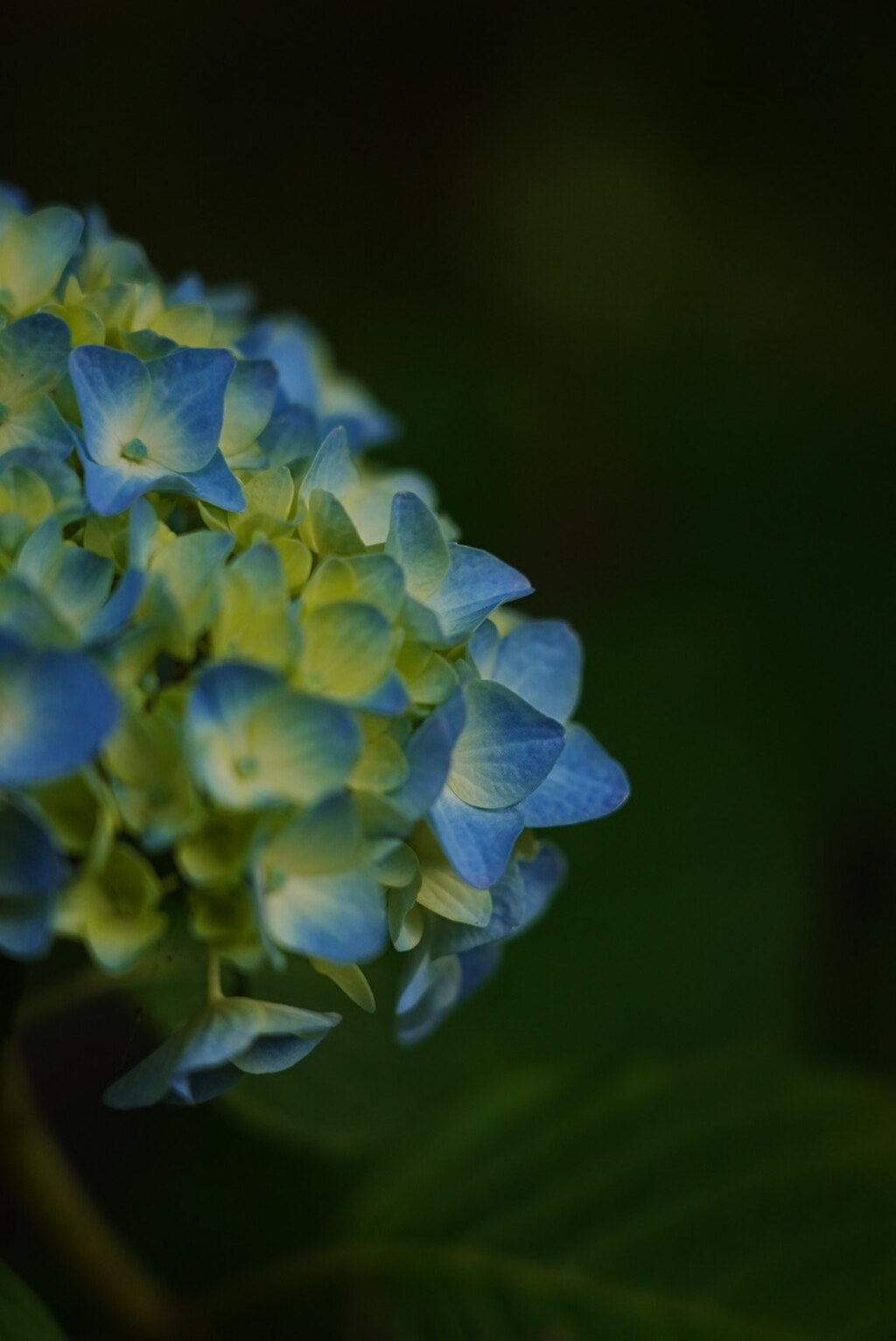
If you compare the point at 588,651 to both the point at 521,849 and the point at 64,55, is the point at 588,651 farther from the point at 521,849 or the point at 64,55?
the point at 64,55

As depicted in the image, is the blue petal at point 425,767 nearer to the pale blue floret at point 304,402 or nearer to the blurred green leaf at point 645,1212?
the pale blue floret at point 304,402

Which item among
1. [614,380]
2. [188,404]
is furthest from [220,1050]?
[614,380]

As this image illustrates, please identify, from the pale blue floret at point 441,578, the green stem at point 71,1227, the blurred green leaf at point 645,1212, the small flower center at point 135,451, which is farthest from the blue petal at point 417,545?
the blurred green leaf at point 645,1212

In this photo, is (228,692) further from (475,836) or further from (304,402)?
(304,402)

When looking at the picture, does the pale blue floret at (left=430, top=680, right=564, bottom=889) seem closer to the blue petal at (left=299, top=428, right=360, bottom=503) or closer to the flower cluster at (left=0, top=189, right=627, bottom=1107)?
the flower cluster at (left=0, top=189, right=627, bottom=1107)

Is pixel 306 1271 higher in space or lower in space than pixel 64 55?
lower

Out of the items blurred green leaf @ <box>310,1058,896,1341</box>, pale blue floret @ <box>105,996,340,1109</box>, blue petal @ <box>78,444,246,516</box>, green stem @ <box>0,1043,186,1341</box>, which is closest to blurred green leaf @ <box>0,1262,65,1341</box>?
green stem @ <box>0,1043,186,1341</box>

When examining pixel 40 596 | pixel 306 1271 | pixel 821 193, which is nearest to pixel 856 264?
pixel 821 193
